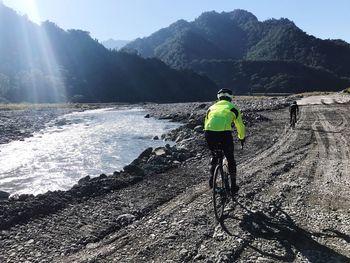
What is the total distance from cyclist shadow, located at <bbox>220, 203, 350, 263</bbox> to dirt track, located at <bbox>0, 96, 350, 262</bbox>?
2cm

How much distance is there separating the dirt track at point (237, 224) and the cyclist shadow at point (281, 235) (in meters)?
0.02

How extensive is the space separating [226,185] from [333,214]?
2785 millimetres

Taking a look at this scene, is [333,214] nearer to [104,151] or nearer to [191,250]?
[191,250]

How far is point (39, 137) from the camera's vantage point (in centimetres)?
4112

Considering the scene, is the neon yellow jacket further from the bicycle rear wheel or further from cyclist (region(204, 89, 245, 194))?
the bicycle rear wheel

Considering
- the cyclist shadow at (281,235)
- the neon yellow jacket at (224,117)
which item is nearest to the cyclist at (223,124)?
the neon yellow jacket at (224,117)

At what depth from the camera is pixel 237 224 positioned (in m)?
9.85

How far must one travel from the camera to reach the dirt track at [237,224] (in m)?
8.40

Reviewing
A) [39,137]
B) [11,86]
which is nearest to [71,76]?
[11,86]

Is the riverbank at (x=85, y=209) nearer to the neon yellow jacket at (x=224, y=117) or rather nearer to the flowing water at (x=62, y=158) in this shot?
the neon yellow jacket at (x=224, y=117)

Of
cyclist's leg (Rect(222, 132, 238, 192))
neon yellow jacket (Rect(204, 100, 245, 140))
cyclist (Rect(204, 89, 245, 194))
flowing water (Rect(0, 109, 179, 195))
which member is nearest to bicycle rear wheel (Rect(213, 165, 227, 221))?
cyclist's leg (Rect(222, 132, 238, 192))

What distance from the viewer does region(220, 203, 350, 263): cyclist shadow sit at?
8.20m

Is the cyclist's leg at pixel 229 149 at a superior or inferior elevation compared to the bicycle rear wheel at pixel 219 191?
superior

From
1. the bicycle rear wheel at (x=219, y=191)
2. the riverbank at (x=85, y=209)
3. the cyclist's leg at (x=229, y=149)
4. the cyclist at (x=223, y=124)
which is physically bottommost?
the riverbank at (x=85, y=209)
